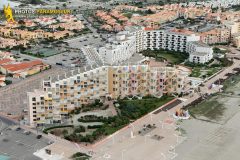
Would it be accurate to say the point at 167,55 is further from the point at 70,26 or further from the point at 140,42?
the point at 70,26

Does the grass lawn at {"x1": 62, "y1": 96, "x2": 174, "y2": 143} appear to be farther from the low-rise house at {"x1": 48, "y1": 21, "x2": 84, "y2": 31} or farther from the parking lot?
the low-rise house at {"x1": 48, "y1": 21, "x2": 84, "y2": 31}

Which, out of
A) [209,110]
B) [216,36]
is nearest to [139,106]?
[209,110]

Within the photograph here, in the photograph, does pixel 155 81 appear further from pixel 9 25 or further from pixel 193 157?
pixel 9 25

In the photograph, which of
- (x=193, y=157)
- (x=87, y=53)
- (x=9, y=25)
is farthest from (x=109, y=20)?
(x=193, y=157)

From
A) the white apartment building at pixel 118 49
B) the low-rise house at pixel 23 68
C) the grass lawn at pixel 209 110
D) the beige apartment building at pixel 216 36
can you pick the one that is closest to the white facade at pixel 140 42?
the white apartment building at pixel 118 49

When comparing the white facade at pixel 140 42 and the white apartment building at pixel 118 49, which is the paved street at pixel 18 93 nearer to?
the white apartment building at pixel 118 49

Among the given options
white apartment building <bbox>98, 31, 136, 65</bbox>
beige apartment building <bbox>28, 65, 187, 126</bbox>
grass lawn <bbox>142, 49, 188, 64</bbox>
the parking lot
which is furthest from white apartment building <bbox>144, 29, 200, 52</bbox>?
the parking lot
